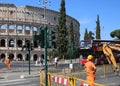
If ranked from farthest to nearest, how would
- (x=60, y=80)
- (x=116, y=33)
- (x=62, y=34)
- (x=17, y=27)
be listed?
1. (x=17, y=27)
2. (x=116, y=33)
3. (x=62, y=34)
4. (x=60, y=80)

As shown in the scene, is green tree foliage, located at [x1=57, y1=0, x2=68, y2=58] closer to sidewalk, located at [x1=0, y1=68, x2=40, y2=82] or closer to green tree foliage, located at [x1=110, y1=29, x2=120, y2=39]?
green tree foliage, located at [x1=110, y1=29, x2=120, y2=39]

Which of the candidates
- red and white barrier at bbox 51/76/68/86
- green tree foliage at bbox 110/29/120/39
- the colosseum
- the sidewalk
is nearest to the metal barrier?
red and white barrier at bbox 51/76/68/86

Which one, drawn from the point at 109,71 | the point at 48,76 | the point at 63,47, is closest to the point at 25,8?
the point at 63,47

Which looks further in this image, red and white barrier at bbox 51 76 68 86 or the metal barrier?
red and white barrier at bbox 51 76 68 86

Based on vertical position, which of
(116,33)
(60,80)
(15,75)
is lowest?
(15,75)

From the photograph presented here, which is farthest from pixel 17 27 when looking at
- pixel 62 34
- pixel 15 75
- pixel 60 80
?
pixel 60 80

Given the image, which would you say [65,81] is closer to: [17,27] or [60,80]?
[60,80]

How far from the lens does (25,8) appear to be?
134 m

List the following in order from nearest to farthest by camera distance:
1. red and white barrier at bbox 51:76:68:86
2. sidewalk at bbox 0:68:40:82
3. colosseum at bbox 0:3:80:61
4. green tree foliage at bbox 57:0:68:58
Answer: red and white barrier at bbox 51:76:68:86 < sidewalk at bbox 0:68:40:82 < green tree foliage at bbox 57:0:68:58 < colosseum at bbox 0:3:80:61

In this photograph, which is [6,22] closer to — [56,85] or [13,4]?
[13,4]

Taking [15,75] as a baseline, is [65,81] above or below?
above

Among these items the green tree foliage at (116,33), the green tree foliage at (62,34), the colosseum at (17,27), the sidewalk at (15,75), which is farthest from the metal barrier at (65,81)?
the colosseum at (17,27)

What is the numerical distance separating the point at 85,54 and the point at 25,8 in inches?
3218

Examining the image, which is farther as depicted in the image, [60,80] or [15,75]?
[15,75]
